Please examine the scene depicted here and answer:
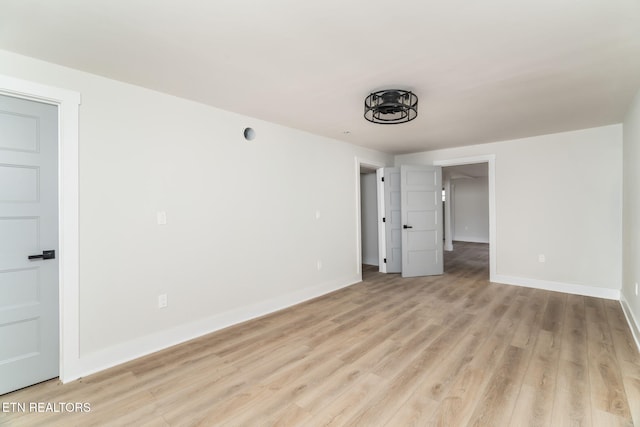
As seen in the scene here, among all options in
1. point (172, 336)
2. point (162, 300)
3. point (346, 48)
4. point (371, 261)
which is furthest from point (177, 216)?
point (371, 261)

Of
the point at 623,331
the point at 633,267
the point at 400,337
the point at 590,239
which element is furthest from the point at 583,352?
the point at 590,239

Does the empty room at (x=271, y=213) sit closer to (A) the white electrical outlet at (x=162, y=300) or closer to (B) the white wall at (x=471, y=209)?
(A) the white electrical outlet at (x=162, y=300)

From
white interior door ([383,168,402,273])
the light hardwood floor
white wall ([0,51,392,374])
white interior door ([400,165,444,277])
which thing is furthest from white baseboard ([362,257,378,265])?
the light hardwood floor

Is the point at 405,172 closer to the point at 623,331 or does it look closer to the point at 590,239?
the point at 590,239

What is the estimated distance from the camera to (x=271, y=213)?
3.71 metres

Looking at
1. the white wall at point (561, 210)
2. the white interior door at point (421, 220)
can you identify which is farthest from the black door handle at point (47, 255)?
the white wall at point (561, 210)

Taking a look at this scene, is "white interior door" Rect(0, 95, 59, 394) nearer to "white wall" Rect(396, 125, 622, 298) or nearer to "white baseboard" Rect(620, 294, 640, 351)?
"white baseboard" Rect(620, 294, 640, 351)

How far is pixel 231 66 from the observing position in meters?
2.25

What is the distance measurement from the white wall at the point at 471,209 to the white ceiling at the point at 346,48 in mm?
6861

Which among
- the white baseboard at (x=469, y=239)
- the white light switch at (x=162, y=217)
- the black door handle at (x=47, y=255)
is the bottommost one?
the white baseboard at (x=469, y=239)

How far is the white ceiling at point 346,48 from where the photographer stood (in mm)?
1603

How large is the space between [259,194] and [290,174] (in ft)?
1.92

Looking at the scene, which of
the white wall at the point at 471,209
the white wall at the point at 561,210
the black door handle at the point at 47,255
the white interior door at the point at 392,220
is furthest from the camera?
the white wall at the point at 471,209

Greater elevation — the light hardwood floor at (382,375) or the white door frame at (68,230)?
the white door frame at (68,230)
